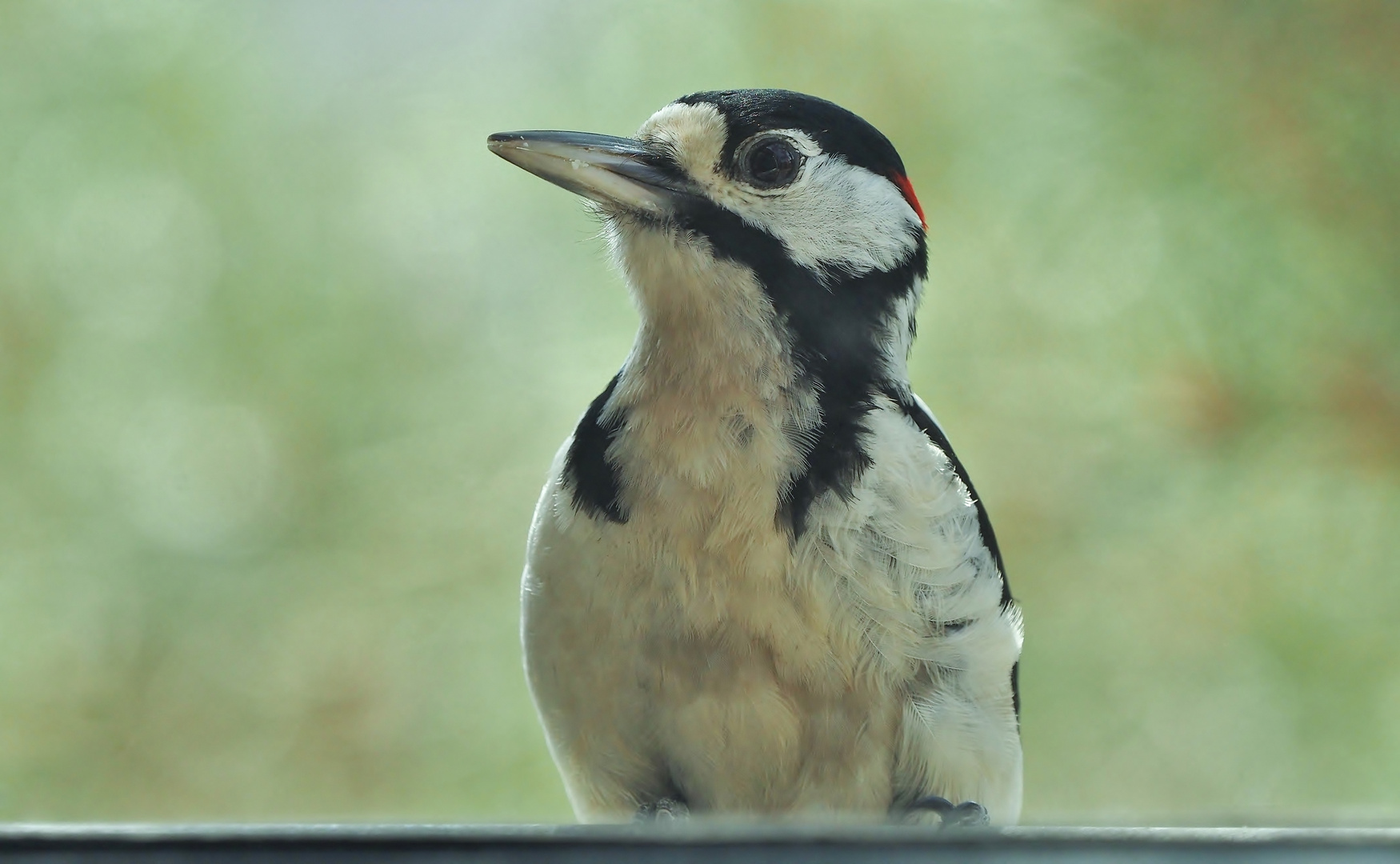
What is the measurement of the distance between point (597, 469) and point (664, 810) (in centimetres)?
29

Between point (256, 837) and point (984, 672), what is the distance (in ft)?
2.68

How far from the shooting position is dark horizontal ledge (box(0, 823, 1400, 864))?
0.39 m

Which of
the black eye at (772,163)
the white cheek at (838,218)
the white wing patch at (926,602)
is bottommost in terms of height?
the white wing patch at (926,602)

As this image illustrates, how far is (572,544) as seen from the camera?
1.11 meters

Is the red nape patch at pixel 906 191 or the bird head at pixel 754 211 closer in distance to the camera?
the bird head at pixel 754 211

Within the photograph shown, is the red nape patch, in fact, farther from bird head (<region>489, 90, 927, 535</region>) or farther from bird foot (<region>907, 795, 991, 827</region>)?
bird foot (<region>907, 795, 991, 827</region>)

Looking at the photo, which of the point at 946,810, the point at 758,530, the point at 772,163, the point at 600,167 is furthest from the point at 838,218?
the point at 946,810

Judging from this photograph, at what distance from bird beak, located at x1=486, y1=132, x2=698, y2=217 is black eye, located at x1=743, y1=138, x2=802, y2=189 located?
5 cm

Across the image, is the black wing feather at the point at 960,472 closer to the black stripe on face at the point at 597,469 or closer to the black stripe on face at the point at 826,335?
the black stripe on face at the point at 826,335

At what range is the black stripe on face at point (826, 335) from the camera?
109 centimetres

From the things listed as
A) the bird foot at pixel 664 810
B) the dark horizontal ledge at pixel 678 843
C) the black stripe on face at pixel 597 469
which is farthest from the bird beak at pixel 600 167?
the dark horizontal ledge at pixel 678 843

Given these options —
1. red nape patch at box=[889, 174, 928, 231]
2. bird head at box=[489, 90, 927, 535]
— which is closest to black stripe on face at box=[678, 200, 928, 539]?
bird head at box=[489, 90, 927, 535]

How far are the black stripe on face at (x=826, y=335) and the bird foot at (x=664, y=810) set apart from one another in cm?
29

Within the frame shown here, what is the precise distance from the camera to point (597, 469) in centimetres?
113
